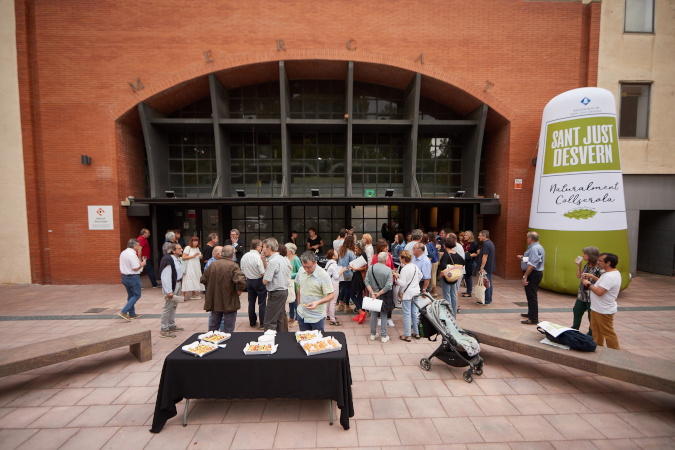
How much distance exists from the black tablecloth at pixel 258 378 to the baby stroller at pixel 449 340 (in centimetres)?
174

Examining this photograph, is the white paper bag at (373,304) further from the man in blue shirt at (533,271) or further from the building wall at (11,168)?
the building wall at (11,168)

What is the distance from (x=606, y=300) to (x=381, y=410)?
3708mm

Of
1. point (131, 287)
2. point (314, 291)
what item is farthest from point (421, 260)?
point (131, 287)

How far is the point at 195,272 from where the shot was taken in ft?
25.7

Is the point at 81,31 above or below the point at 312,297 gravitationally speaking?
above

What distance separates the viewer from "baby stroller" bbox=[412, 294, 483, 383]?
4.17 meters

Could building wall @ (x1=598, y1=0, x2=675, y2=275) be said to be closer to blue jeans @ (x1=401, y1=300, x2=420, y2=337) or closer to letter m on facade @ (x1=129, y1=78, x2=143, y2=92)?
blue jeans @ (x1=401, y1=300, x2=420, y2=337)

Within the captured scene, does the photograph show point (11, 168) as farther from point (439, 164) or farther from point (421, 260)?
point (439, 164)

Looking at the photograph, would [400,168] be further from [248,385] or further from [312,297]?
[248,385]

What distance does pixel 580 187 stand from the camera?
7957 millimetres

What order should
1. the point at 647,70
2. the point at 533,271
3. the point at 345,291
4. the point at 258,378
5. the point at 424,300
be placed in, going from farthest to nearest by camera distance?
1. the point at 647,70
2. the point at 345,291
3. the point at 533,271
4. the point at 424,300
5. the point at 258,378

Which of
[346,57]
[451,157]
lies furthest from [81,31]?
[451,157]

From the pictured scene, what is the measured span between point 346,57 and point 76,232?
1082 cm

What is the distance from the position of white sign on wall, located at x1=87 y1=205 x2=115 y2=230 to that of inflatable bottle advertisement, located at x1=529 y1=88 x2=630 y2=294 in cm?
1384
